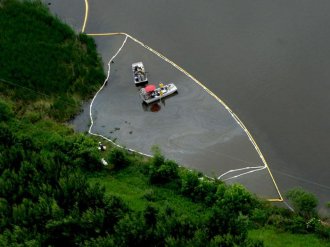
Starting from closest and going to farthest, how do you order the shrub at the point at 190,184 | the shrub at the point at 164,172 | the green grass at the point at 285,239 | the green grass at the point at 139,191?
the green grass at the point at 285,239 < the green grass at the point at 139,191 < the shrub at the point at 190,184 < the shrub at the point at 164,172

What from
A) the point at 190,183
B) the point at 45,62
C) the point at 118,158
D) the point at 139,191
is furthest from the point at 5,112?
the point at 190,183

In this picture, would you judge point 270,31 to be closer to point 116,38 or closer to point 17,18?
point 116,38

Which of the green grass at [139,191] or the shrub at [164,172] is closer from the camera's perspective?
the green grass at [139,191]

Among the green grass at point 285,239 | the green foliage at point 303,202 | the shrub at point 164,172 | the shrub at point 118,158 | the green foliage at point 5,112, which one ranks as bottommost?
the green grass at point 285,239

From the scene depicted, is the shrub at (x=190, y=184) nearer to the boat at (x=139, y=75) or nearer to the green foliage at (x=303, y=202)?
the green foliage at (x=303, y=202)

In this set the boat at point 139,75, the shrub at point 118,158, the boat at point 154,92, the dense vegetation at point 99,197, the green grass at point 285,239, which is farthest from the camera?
the boat at point 139,75

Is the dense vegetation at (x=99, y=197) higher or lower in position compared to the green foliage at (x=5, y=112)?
lower

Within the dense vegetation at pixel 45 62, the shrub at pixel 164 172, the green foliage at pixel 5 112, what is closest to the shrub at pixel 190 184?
the shrub at pixel 164 172
